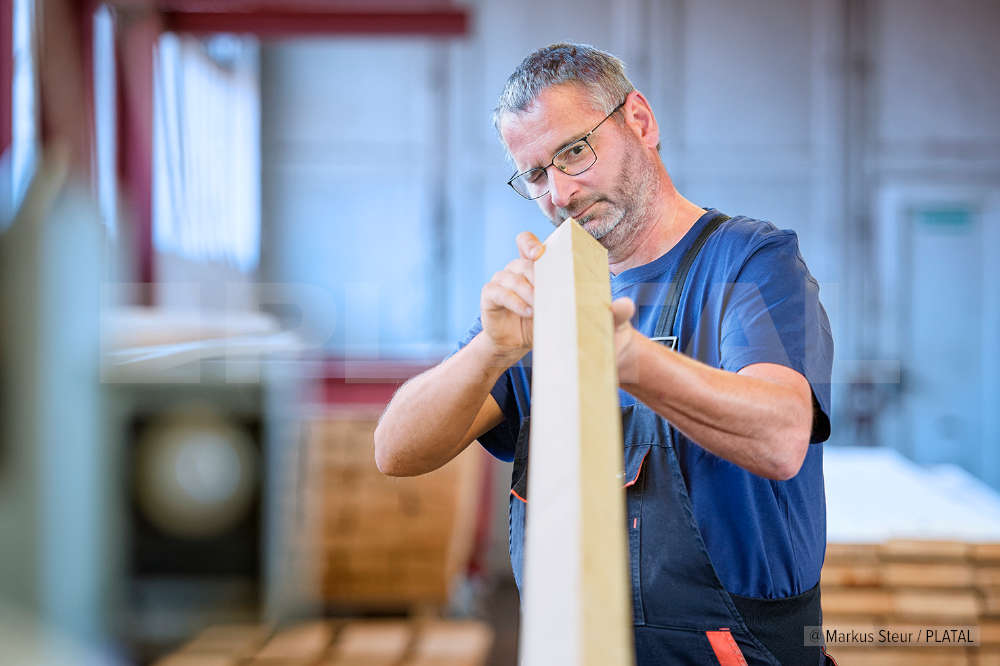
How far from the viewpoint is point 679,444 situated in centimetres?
97

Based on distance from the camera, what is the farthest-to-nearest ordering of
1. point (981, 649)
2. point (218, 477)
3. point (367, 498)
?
1. point (367, 498)
2. point (218, 477)
3. point (981, 649)

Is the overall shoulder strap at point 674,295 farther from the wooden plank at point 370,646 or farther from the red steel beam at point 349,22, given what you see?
the red steel beam at point 349,22

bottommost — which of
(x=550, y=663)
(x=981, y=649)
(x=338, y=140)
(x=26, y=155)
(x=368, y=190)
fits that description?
(x=981, y=649)

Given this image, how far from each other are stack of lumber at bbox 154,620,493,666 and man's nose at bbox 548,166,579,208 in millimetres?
1458

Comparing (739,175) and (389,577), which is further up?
(739,175)

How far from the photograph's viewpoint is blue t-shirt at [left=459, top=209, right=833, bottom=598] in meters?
0.88

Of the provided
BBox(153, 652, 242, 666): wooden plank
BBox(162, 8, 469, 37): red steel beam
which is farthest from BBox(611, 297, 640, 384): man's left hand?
BBox(162, 8, 469, 37): red steel beam

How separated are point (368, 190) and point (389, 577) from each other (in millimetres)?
3225

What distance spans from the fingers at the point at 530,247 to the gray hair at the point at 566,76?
290mm

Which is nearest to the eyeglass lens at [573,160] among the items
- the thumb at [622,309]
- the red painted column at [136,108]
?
the thumb at [622,309]

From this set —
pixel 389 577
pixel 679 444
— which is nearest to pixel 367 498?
pixel 389 577

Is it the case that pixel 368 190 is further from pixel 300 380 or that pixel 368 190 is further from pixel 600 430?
pixel 600 430

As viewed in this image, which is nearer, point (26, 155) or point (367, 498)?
point (26, 155)

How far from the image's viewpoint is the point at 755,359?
86 cm
